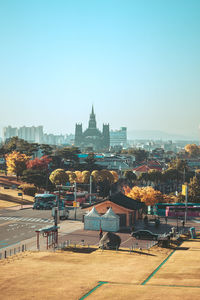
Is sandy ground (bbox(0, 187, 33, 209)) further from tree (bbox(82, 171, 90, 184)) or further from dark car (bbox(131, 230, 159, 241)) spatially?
dark car (bbox(131, 230, 159, 241))

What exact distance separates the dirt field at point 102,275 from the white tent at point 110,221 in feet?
43.8

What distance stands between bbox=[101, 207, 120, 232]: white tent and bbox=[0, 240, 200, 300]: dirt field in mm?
13346

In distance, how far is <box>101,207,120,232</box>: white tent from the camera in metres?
53.2

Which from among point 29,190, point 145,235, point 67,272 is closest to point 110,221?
point 145,235

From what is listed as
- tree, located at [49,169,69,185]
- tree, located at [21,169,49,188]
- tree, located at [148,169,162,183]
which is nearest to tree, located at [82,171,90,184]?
tree, located at [49,169,69,185]

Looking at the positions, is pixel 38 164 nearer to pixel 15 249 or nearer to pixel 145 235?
pixel 145 235

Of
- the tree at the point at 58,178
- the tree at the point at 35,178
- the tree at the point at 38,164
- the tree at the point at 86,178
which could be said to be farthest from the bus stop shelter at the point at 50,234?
the tree at the point at 38,164

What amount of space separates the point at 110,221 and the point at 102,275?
24254 mm

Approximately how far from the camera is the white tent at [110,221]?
53156 mm

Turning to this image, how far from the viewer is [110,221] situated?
175 ft

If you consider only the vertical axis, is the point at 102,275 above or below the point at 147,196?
below

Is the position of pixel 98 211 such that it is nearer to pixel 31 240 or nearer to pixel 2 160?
pixel 31 240

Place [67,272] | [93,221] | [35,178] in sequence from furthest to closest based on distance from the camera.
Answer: [35,178] → [93,221] → [67,272]

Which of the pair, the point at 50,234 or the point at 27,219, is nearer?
the point at 50,234
